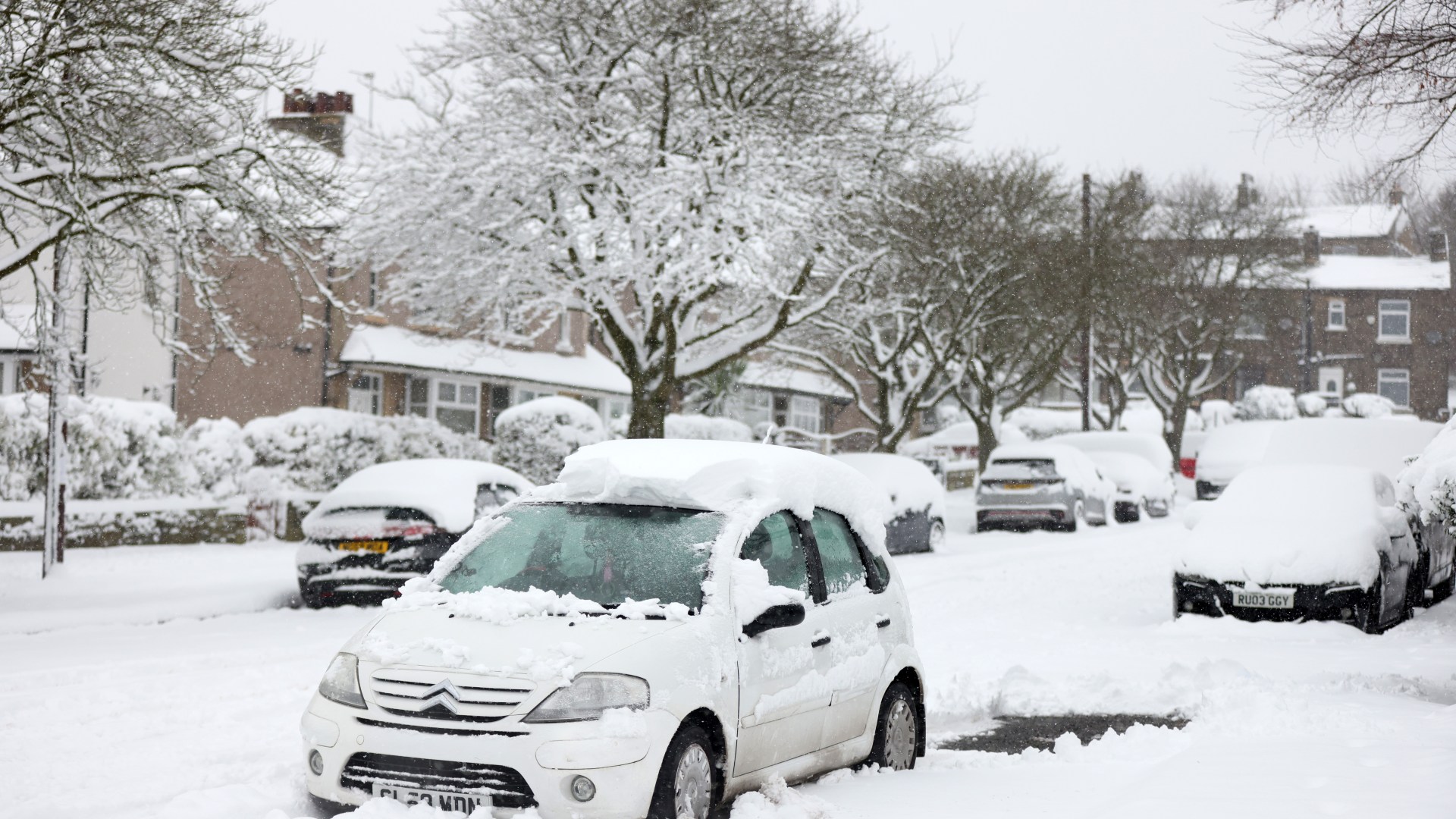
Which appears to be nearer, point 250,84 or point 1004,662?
point 1004,662

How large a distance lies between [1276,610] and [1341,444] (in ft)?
24.5

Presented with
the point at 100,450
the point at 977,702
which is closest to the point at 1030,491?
the point at 100,450

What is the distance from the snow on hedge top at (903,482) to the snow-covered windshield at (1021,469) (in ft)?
12.2

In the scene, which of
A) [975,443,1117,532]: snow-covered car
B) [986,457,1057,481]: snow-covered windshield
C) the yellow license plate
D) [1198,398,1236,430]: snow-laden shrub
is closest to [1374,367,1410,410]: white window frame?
[1198,398,1236,430]: snow-laden shrub

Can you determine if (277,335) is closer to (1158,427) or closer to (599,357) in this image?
(599,357)

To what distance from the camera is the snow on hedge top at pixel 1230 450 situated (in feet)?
112

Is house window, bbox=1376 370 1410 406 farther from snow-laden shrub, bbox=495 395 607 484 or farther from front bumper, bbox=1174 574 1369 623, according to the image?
front bumper, bbox=1174 574 1369 623

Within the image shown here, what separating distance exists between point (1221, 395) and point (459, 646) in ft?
226

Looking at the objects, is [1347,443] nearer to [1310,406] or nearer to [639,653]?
[639,653]

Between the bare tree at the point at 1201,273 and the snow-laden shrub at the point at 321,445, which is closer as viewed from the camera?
the snow-laden shrub at the point at 321,445

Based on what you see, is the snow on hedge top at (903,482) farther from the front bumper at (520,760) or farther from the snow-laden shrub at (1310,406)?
the snow-laden shrub at (1310,406)

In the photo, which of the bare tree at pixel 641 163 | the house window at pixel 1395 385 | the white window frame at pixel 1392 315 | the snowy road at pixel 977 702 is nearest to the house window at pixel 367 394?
the bare tree at pixel 641 163

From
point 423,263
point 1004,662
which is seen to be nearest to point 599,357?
point 423,263

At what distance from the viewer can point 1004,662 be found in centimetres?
1141
